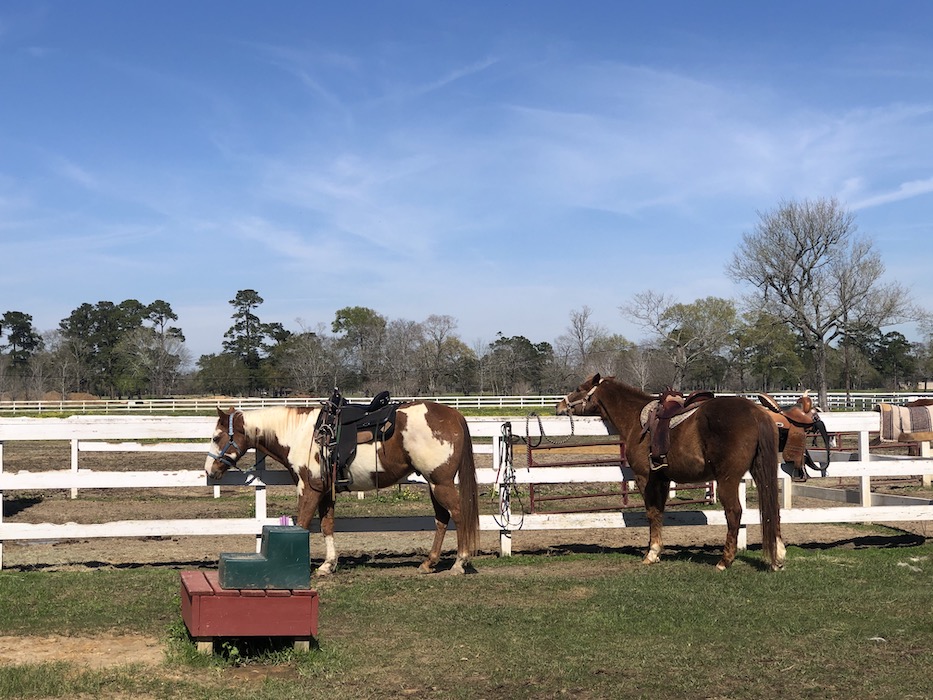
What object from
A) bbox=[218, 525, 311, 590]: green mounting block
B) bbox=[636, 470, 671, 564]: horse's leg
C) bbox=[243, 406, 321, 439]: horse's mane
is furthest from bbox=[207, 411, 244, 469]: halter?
bbox=[636, 470, 671, 564]: horse's leg

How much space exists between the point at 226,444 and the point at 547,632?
4.11 metres

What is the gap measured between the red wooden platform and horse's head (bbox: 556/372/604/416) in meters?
4.89

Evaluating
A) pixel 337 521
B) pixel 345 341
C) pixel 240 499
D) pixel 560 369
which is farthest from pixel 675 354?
pixel 337 521

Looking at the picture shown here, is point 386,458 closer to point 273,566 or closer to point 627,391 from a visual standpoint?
point 627,391

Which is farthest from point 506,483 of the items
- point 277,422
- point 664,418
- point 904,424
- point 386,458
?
point 904,424

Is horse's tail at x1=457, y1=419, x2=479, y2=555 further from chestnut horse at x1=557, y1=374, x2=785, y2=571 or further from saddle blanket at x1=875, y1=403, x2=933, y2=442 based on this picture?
saddle blanket at x1=875, y1=403, x2=933, y2=442

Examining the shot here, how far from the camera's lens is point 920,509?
405 inches

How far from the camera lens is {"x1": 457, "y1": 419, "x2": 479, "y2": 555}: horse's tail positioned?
873 centimetres

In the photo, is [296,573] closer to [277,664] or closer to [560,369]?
[277,664]

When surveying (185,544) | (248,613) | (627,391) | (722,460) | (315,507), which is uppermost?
(627,391)

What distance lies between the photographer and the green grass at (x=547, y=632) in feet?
16.6

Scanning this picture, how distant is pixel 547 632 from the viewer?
6324 mm

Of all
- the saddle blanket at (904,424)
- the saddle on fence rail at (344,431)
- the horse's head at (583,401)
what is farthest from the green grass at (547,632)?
the saddle blanket at (904,424)

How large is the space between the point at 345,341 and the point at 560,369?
719 inches
